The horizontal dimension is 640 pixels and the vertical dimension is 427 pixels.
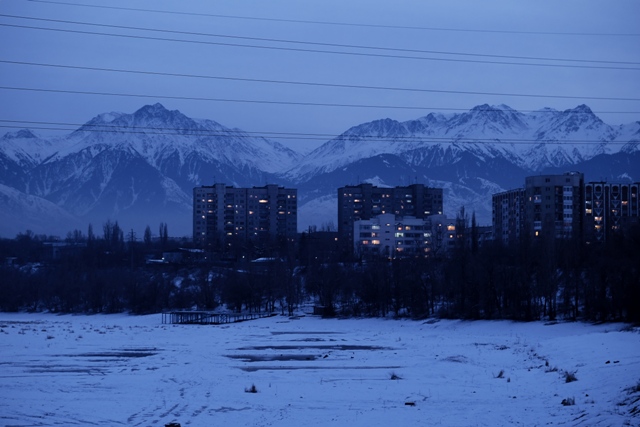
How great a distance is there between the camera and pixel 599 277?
7006cm

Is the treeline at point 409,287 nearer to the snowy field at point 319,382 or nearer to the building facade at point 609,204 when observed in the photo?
the snowy field at point 319,382

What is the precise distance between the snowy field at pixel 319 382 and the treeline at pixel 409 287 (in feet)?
77.0

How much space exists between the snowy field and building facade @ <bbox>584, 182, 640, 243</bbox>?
465 ft

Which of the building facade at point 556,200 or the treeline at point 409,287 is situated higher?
the building facade at point 556,200

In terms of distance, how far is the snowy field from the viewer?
895 inches

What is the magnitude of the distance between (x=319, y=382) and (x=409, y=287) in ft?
192

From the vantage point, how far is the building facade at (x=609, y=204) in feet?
598

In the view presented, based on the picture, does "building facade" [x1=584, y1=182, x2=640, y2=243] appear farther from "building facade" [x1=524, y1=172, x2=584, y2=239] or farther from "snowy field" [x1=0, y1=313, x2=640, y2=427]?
"snowy field" [x1=0, y1=313, x2=640, y2=427]

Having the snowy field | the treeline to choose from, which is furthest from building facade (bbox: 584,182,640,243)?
the snowy field

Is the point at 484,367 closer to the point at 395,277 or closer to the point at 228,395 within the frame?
the point at 228,395

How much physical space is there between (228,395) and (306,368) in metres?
8.77

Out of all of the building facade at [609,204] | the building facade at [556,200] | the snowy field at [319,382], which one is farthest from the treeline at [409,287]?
the building facade at [609,204]

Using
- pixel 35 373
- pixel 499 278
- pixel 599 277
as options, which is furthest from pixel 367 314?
pixel 35 373

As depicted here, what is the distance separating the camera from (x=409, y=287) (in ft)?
288
